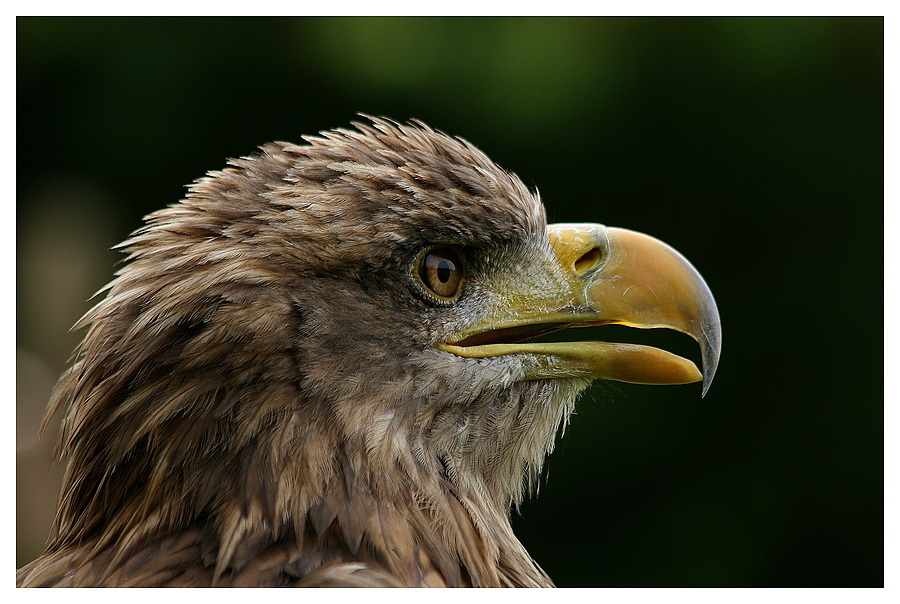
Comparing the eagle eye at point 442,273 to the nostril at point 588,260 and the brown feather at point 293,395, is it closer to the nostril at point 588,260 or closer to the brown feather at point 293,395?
the brown feather at point 293,395

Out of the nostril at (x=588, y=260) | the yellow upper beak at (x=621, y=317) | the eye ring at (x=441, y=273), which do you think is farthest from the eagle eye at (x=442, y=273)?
the nostril at (x=588, y=260)

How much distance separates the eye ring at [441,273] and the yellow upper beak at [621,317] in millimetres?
112

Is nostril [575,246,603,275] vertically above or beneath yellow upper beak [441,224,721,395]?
above

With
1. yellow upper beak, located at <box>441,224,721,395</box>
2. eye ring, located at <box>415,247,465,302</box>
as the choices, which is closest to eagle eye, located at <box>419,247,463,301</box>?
eye ring, located at <box>415,247,465,302</box>

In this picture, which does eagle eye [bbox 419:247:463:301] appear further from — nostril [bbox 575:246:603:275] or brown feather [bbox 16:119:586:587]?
nostril [bbox 575:246:603:275]

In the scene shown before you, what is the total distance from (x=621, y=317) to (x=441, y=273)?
17.1 inches

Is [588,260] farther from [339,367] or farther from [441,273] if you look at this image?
[339,367]

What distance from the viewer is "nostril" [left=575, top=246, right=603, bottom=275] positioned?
2174mm

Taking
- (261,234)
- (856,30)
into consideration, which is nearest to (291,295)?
(261,234)

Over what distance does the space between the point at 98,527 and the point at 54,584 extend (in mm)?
157

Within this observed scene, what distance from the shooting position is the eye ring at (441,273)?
6.57ft

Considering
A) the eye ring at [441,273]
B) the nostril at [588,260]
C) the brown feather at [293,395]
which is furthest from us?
the nostril at [588,260]

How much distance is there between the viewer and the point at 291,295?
6.22 feet

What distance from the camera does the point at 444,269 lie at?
2031mm
